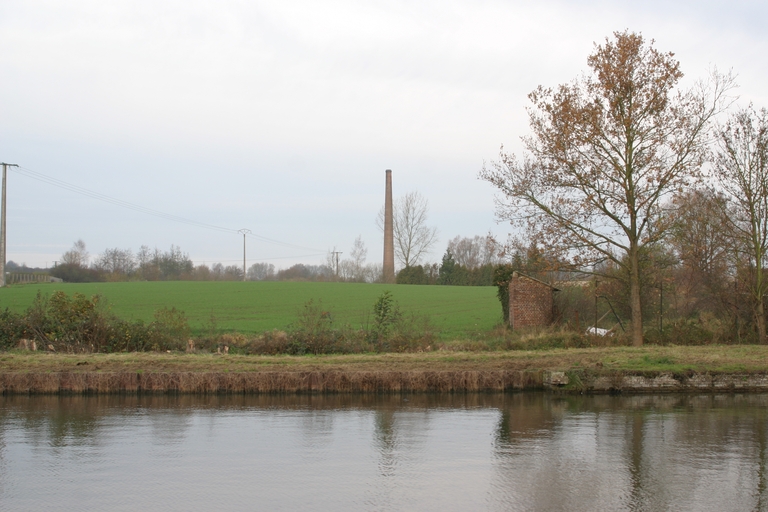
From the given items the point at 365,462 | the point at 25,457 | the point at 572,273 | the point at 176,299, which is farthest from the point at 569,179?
the point at 176,299

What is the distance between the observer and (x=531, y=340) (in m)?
24.9

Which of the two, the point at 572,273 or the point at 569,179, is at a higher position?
the point at 569,179

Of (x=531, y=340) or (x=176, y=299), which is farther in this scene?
(x=176, y=299)

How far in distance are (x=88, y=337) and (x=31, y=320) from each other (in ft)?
7.34

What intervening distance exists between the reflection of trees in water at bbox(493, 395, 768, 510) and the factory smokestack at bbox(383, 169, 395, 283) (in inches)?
2799

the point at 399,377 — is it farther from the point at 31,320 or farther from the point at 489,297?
the point at 489,297

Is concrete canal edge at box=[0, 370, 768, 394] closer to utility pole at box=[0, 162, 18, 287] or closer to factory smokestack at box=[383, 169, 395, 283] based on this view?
utility pole at box=[0, 162, 18, 287]

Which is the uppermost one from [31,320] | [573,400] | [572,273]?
[572,273]

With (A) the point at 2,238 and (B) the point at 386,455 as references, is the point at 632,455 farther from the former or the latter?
(A) the point at 2,238

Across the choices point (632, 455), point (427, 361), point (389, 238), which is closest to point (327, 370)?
point (427, 361)

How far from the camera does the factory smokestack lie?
8612 cm

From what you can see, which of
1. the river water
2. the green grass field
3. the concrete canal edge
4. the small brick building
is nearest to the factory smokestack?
the green grass field

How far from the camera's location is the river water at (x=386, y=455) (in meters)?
7.87

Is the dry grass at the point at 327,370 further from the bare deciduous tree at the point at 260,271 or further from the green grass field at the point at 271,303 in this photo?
the bare deciduous tree at the point at 260,271
